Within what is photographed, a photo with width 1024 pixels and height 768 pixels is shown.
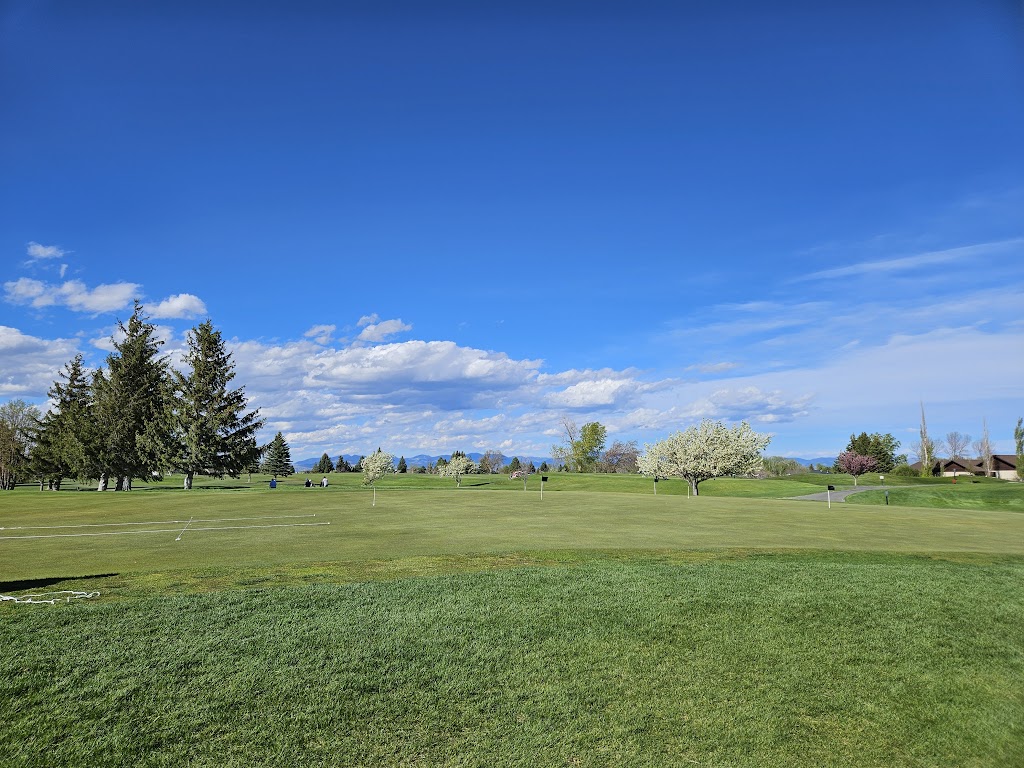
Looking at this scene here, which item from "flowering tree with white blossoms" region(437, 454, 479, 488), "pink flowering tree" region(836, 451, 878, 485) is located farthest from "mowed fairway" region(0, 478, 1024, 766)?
"pink flowering tree" region(836, 451, 878, 485)

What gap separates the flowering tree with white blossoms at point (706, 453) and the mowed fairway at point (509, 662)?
125ft

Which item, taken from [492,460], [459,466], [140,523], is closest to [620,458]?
[492,460]

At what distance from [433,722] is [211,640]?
3096 millimetres

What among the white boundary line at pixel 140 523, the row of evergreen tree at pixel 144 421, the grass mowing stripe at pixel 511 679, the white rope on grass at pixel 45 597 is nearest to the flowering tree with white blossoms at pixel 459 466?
the row of evergreen tree at pixel 144 421

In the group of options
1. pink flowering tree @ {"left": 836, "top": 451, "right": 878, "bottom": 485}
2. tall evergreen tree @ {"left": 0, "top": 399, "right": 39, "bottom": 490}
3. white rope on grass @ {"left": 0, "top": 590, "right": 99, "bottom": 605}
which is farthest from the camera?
pink flowering tree @ {"left": 836, "top": 451, "right": 878, "bottom": 485}

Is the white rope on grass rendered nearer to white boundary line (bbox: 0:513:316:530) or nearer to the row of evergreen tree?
white boundary line (bbox: 0:513:316:530)

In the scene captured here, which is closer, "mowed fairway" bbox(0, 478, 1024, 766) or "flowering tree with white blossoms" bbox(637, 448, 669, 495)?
"mowed fairway" bbox(0, 478, 1024, 766)

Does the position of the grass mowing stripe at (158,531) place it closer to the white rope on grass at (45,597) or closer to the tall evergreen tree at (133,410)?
the white rope on grass at (45,597)

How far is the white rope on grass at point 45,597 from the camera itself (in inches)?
333

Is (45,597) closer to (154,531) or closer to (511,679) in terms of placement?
(511,679)

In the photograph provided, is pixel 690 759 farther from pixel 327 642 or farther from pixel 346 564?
pixel 346 564

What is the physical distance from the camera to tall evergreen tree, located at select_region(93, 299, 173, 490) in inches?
2215

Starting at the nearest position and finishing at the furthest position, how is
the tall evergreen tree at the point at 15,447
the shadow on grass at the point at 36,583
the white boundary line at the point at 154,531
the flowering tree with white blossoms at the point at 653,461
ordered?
the shadow on grass at the point at 36,583 → the white boundary line at the point at 154,531 → the flowering tree with white blossoms at the point at 653,461 → the tall evergreen tree at the point at 15,447

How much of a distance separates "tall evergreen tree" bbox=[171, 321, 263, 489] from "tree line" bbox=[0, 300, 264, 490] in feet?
0.30
